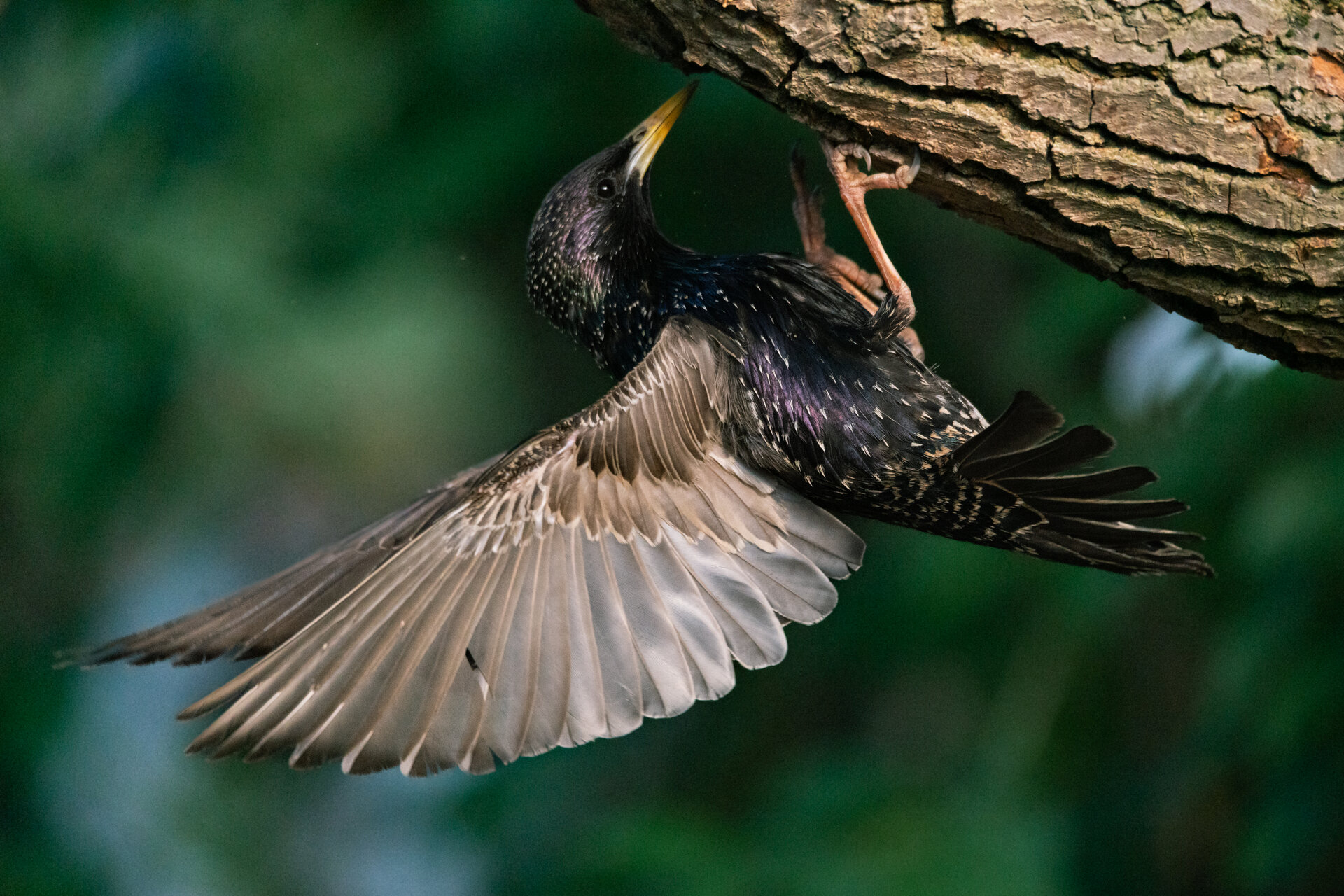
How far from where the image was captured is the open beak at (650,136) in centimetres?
293

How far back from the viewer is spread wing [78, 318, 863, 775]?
2.34m

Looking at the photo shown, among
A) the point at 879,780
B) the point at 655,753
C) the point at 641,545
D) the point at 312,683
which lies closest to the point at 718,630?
the point at 641,545

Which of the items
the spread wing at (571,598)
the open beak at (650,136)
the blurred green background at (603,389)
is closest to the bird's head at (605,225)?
the open beak at (650,136)

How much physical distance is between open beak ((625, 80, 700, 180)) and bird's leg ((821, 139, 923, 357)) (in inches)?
A: 24.9

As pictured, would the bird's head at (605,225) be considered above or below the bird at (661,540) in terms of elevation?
above

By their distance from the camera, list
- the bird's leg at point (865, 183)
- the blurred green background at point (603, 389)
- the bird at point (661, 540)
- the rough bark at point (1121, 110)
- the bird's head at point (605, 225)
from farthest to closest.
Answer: the blurred green background at point (603, 389), the bird's head at point (605, 225), the bird at point (661, 540), the bird's leg at point (865, 183), the rough bark at point (1121, 110)

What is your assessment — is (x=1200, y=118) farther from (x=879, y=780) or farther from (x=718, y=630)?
(x=879, y=780)

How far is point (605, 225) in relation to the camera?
2.92m

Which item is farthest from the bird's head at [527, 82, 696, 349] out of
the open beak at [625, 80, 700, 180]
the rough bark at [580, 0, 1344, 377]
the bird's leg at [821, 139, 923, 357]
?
the rough bark at [580, 0, 1344, 377]

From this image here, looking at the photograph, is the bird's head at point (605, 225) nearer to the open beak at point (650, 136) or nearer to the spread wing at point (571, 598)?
the open beak at point (650, 136)

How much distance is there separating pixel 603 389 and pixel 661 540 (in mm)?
2008

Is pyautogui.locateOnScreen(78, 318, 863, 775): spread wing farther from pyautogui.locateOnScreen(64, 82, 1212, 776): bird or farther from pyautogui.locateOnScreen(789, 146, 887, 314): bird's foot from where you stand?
pyautogui.locateOnScreen(789, 146, 887, 314): bird's foot

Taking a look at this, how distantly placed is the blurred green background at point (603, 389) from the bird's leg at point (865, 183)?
1040 mm

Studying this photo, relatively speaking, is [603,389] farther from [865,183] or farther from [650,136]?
[865,183]
